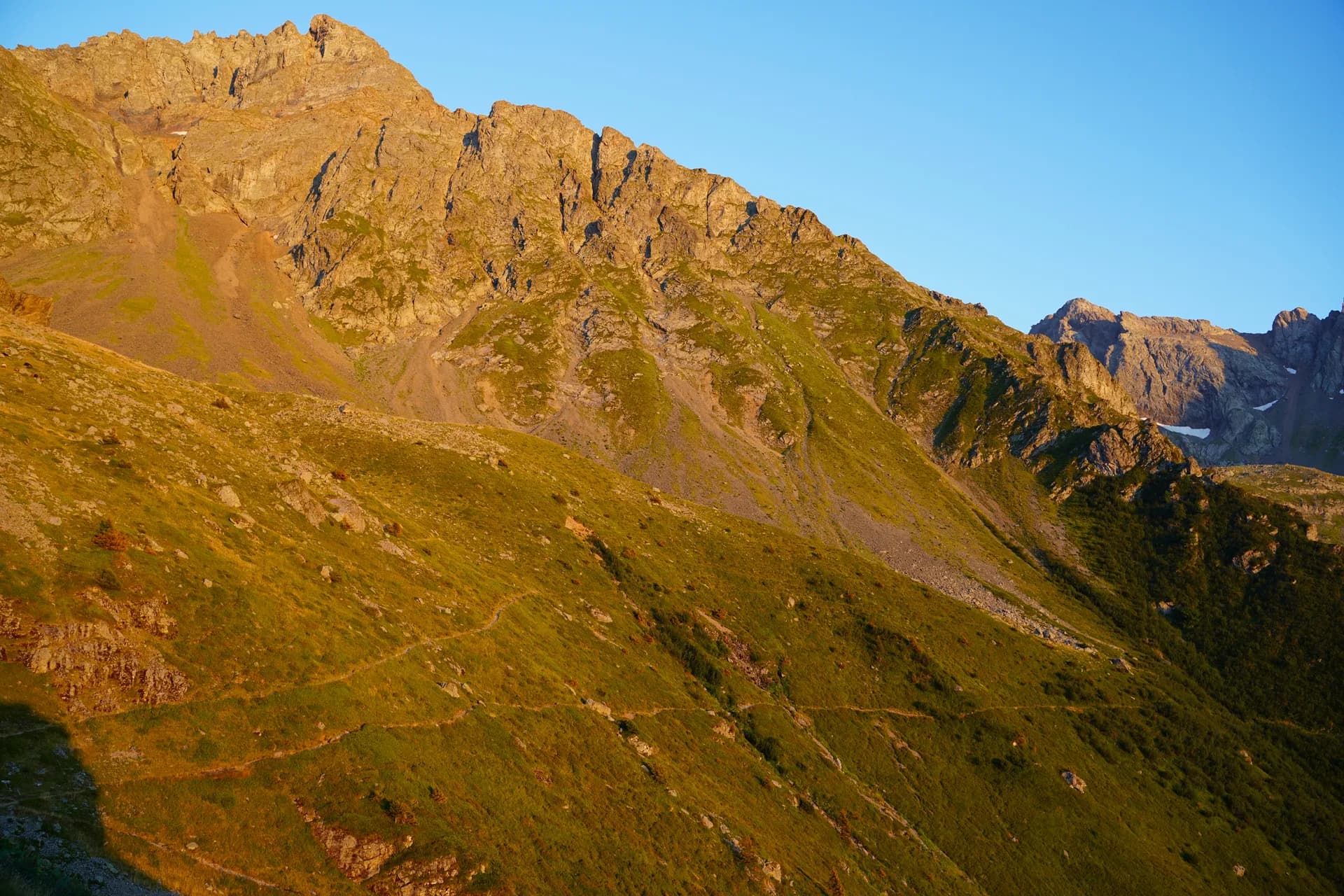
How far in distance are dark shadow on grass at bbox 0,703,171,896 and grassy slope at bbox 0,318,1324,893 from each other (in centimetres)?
26

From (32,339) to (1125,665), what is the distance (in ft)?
546

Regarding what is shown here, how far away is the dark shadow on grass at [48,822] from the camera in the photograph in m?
25.1

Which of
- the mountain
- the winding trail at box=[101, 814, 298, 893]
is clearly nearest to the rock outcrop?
the mountain

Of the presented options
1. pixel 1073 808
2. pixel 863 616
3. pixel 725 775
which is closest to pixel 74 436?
pixel 725 775

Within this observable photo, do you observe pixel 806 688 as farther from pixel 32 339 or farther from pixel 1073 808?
pixel 32 339

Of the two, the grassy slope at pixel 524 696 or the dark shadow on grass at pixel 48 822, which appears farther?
the grassy slope at pixel 524 696

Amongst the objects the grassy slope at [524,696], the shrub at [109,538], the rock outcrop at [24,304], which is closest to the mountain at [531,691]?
the shrub at [109,538]

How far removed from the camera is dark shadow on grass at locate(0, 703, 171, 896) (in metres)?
25.1

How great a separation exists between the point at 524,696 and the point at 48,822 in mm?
32996

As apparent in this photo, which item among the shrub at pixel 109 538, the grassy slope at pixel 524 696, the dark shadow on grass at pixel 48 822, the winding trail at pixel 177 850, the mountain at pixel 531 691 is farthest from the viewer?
the shrub at pixel 109 538

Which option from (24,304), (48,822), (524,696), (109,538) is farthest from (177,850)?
(24,304)

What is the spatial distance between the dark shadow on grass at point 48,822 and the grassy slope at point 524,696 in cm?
26

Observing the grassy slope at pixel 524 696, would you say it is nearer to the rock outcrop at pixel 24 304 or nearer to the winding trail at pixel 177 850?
the winding trail at pixel 177 850

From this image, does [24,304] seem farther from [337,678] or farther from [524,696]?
[524,696]
